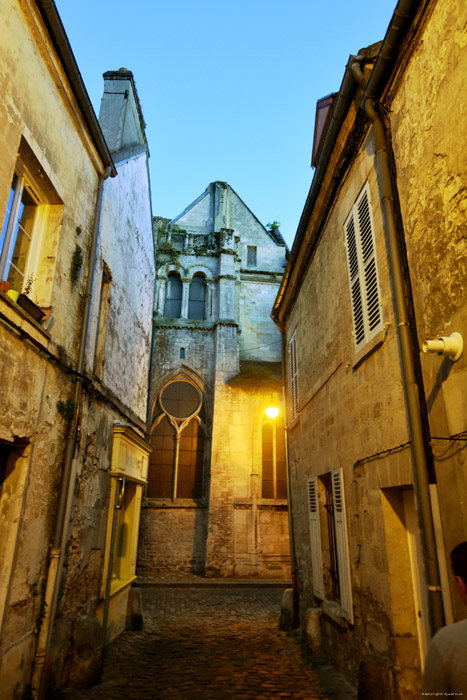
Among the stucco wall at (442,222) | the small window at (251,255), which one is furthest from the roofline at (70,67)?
the small window at (251,255)

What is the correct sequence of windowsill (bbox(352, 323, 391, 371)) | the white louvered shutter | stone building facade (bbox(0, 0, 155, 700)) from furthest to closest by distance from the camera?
the white louvered shutter → windowsill (bbox(352, 323, 391, 371)) → stone building facade (bbox(0, 0, 155, 700))

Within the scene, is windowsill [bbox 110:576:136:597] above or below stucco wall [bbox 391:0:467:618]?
below

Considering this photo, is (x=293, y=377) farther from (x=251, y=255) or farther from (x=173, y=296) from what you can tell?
(x=251, y=255)

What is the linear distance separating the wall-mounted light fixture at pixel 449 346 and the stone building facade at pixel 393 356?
0.05ft

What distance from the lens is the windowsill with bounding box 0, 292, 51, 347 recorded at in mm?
3800

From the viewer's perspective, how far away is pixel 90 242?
20.6ft

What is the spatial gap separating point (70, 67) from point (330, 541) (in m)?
6.63

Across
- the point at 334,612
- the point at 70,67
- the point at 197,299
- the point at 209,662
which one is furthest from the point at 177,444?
the point at 70,67

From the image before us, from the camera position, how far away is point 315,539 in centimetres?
679

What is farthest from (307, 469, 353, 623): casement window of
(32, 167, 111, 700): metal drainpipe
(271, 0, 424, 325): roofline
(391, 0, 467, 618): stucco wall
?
(271, 0, 424, 325): roofline

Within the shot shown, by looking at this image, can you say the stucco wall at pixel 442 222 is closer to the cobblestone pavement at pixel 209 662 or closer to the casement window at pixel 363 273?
the casement window at pixel 363 273

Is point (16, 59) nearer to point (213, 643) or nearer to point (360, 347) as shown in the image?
point (360, 347)

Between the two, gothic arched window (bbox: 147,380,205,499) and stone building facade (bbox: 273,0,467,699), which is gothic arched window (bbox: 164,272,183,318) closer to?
gothic arched window (bbox: 147,380,205,499)

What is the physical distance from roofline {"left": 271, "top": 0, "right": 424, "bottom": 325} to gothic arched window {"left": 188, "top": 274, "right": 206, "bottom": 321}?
10.7m
